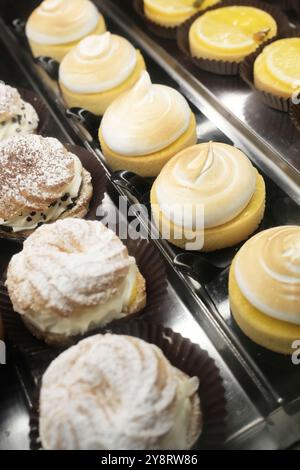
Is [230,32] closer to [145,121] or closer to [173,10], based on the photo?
[173,10]

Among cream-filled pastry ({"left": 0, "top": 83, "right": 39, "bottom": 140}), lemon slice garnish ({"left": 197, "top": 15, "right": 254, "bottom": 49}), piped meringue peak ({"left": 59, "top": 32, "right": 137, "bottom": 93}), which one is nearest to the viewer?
cream-filled pastry ({"left": 0, "top": 83, "right": 39, "bottom": 140})

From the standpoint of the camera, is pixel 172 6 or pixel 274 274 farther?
pixel 172 6

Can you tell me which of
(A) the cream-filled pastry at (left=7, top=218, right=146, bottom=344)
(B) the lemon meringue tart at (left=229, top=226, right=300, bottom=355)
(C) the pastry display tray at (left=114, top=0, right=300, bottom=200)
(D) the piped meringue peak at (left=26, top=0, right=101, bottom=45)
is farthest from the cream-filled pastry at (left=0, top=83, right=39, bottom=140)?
(B) the lemon meringue tart at (left=229, top=226, right=300, bottom=355)

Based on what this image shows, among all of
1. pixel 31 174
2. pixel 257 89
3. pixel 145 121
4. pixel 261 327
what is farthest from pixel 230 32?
pixel 261 327

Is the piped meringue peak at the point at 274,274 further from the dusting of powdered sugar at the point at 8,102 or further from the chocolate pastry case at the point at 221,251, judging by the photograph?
the dusting of powdered sugar at the point at 8,102

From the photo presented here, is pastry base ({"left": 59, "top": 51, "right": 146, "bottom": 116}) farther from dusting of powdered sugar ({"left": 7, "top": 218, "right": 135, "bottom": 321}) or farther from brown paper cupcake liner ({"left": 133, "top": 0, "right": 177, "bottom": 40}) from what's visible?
dusting of powdered sugar ({"left": 7, "top": 218, "right": 135, "bottom": 321})
